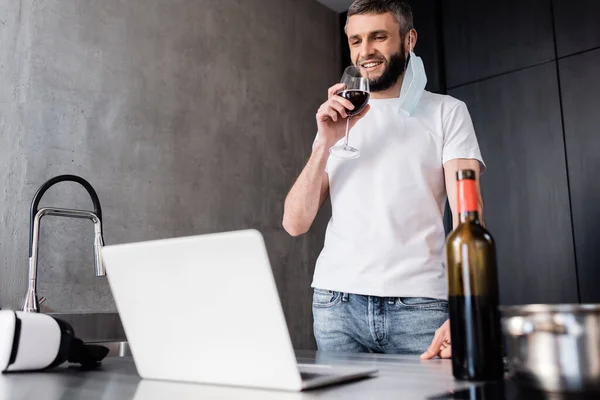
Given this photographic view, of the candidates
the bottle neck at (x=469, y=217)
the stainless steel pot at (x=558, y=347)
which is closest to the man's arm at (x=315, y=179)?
the bottle neck at (x=469, y=217)

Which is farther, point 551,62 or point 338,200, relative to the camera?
point 551,62

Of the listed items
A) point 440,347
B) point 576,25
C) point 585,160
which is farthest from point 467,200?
point 576,25

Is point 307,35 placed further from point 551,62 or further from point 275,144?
point 551,62

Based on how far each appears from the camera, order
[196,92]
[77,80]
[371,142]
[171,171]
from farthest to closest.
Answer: [196,92]
[171,171]
[77,80]
[371,142]

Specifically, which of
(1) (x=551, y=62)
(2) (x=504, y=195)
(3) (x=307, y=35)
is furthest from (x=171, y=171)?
(1) (x=551, y=62)

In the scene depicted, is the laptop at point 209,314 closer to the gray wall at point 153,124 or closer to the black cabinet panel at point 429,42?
the gray wall at point 153,124

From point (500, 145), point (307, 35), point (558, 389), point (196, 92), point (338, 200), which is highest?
point (307, 35)

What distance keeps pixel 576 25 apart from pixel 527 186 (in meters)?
0.81

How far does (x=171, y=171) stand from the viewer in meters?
2.59

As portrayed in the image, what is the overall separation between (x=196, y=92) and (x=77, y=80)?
0.62m

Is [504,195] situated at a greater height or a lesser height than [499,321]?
greater

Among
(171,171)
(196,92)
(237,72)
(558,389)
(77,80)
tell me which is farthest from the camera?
(237,72)

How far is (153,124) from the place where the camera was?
100 inches

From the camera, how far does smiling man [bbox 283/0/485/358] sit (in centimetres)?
136
